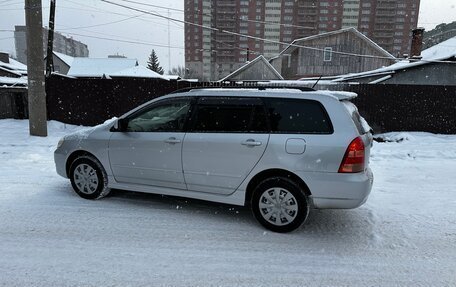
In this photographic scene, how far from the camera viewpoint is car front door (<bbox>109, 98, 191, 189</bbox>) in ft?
13.8

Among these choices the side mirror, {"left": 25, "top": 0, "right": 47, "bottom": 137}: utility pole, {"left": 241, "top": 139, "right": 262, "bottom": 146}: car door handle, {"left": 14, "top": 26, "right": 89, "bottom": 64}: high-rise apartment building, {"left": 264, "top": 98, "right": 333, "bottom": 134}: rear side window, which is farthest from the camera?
{"left": 14, "top": 26, "right": 89, "bottom": 64}: high-rise apartment building

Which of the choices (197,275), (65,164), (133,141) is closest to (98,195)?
(65,164)

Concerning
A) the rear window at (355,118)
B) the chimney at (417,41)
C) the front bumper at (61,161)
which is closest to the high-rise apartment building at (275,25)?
the chimney at (417,41)

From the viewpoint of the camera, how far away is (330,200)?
3.61m

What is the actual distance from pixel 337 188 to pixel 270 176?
760 mm

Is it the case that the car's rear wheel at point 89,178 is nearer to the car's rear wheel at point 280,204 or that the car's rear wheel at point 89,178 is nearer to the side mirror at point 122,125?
the side mirror at point 122,125

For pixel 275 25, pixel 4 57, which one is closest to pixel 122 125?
pixel 4 57

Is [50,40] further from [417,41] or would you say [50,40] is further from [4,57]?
[4,57]

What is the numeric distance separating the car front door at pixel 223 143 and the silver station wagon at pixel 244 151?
0.01 meters

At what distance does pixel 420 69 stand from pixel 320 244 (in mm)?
17857

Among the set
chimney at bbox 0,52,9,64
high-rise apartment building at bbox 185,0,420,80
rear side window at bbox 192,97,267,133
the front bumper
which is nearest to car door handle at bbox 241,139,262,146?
rear side window at bbox 192,97,267,133

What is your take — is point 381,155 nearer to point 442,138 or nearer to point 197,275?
point 442,138

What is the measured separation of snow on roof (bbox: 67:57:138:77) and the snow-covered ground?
35.7 meters

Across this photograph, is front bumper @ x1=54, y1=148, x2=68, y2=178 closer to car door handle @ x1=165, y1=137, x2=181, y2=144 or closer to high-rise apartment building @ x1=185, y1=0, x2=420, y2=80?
car door handle @ x1=165, y1=137, x2=181, y2=144
